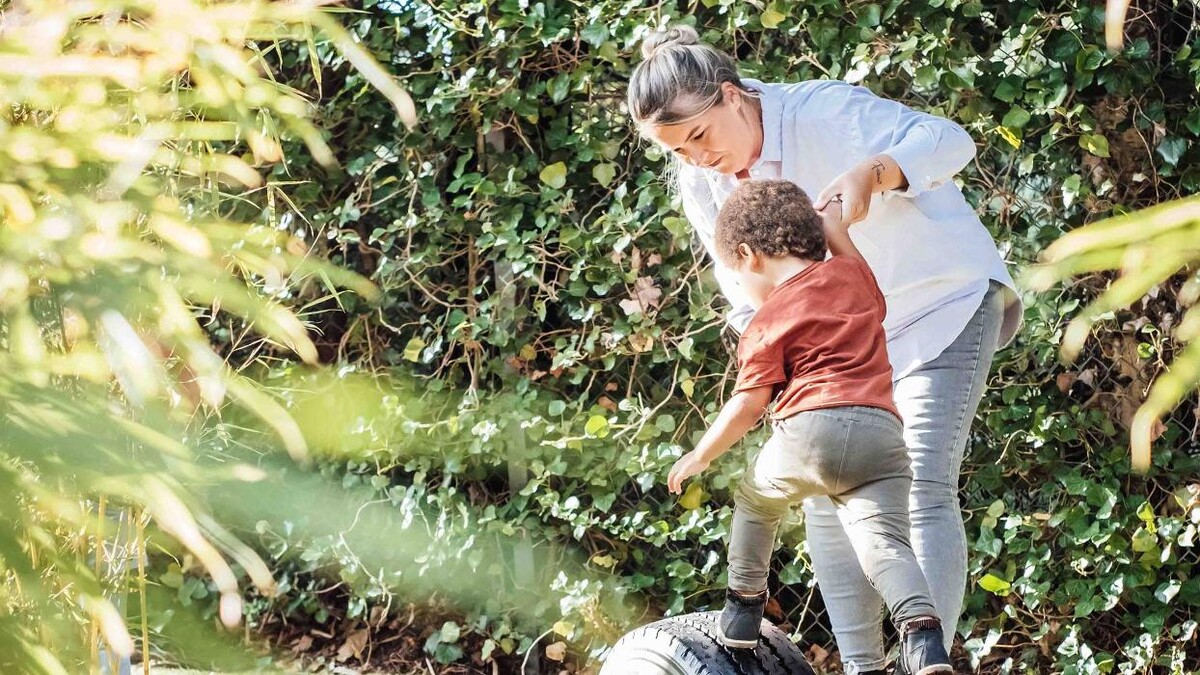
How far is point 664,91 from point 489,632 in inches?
89.6

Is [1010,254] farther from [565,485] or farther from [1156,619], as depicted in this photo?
[565,485]

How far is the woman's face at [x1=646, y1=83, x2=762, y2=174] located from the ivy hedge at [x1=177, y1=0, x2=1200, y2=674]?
1.08m

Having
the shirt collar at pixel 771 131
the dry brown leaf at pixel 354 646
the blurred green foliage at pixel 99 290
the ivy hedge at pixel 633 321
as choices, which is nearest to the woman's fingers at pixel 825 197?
the shirt collar at pixel 771 131

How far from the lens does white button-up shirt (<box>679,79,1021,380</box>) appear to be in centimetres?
239

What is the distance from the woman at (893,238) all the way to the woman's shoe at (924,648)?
18cm

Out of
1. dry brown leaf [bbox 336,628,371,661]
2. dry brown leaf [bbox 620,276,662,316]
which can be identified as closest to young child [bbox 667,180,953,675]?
dry brown leaf [bbox 620,276,662,316]

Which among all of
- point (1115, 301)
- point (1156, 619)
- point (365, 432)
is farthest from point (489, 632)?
point (1115, 301)

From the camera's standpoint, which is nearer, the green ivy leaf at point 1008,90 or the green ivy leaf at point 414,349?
the green ivy leaf at point 1008,90

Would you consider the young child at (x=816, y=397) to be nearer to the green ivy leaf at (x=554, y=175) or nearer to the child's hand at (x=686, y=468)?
the child's hand at (x=686, y=468)

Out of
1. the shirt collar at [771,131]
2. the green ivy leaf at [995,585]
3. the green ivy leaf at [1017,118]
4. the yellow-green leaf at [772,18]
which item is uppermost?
the shirt collar at [771,131]

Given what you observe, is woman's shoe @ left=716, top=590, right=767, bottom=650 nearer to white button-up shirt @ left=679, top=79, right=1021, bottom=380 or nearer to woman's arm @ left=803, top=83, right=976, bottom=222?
white button-up shirt @ left=679, top=79, right=1021, bottom=380

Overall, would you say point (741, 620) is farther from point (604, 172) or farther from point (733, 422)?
point (604, 172)

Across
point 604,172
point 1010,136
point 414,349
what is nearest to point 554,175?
point 604,172

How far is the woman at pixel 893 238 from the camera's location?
232 centimetres
